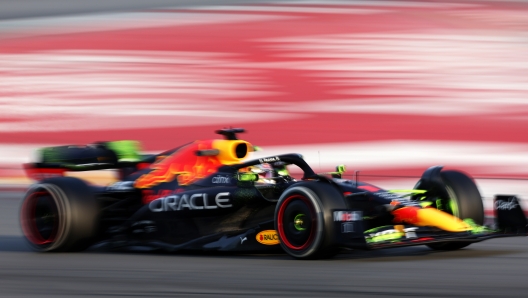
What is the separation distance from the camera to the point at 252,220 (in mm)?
7566

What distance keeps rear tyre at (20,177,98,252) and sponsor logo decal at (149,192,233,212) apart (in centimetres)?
55

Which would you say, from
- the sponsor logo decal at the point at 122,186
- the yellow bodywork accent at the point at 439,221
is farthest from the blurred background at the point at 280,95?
the sponsor logo decal at the point at 122,186

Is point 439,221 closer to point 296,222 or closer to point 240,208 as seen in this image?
point 296,222

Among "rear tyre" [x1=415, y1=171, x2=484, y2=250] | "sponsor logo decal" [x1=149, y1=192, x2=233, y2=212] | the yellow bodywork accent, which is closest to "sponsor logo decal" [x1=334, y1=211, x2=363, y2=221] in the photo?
the yellow bodywork accent

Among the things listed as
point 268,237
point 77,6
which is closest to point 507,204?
point 268,237

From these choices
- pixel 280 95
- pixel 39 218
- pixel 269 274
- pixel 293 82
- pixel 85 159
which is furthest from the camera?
pixel 293 82

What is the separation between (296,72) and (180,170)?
1188cm

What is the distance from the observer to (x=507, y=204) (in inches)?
303

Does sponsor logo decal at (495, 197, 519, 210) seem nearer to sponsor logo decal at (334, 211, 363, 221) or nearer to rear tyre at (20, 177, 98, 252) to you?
sponsor logo decal at (334, 211, 363, 221)

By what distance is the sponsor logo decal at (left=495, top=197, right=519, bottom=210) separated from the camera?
7664 millimetres

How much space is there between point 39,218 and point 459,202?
3556 mm

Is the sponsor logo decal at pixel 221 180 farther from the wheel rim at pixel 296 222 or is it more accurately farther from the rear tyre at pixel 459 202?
the rear tyre at pixel 459 202

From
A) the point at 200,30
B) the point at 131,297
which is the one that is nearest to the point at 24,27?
the point at 200,30

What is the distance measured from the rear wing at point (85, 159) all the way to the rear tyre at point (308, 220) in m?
2.25
